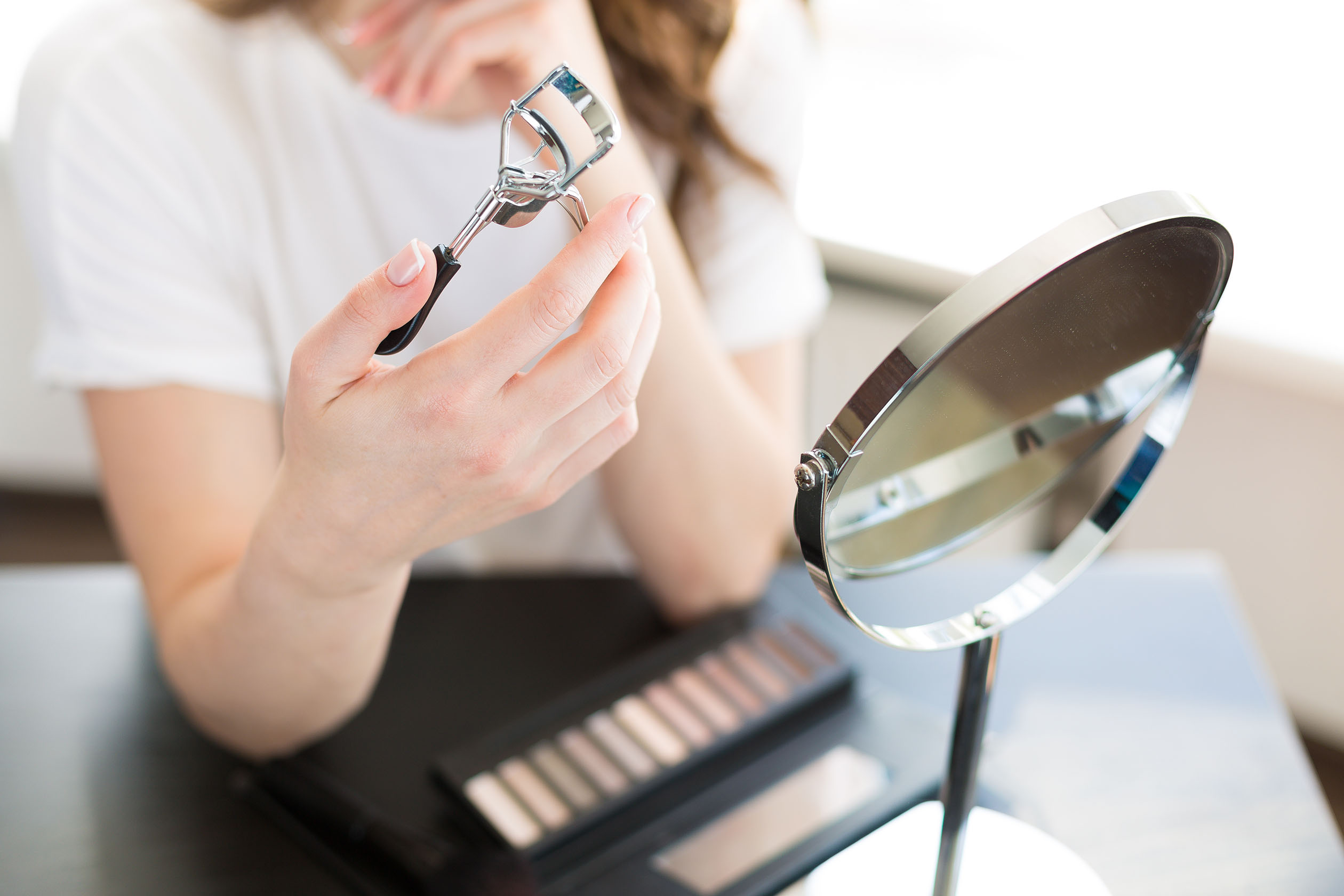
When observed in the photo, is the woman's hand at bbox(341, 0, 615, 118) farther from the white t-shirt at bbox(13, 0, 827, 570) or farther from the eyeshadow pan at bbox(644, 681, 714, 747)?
the eyeshadow pan at bbox(644, 681, 714, 747)

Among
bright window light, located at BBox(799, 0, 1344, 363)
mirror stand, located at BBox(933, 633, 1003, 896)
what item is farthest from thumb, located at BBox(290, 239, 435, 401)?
bright window light, located at BBox(799, 0, 1344, 363)

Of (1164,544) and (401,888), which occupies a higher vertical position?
(401,888)

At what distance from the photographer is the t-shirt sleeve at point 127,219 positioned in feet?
1.79

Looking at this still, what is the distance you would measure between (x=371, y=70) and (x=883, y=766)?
0.46 meters

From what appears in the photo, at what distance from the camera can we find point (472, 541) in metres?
0.75

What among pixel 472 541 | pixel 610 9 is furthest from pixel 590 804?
pixel 610 9

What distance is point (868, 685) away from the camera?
0.54 meters

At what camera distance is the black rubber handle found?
27 centimetres

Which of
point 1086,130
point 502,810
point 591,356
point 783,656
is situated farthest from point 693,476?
point 1086,130

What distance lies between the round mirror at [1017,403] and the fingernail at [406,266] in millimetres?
104

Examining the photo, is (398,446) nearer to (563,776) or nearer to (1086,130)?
(563,776)

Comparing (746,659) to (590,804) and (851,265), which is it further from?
(851,265)

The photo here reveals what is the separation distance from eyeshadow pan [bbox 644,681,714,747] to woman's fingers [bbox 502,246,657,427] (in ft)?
0.79

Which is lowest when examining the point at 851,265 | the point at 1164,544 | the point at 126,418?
the point at 1164,544
